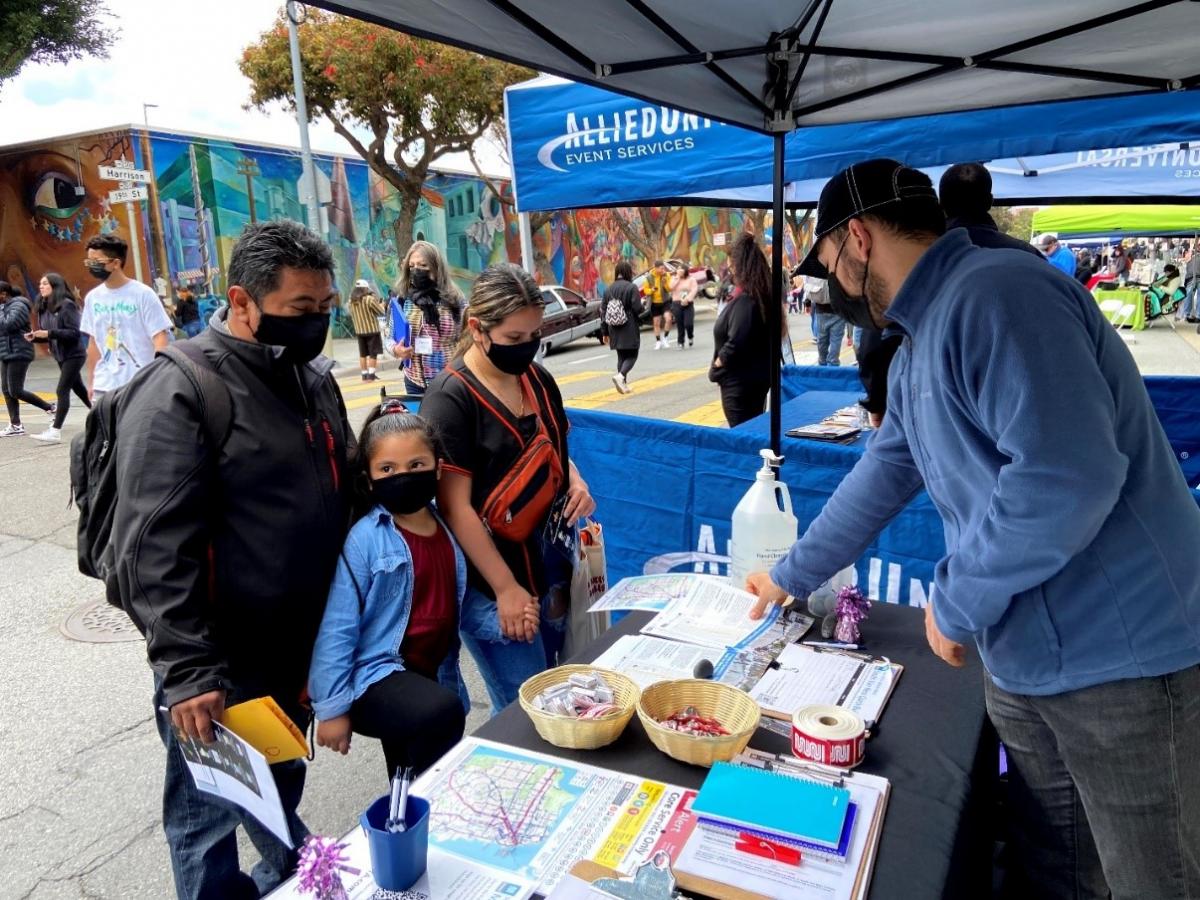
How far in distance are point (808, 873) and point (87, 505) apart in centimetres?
169

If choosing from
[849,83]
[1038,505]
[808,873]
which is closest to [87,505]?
[808,873]

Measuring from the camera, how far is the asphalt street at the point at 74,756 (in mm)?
2561

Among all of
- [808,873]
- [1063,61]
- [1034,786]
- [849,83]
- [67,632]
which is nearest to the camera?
[808,873]

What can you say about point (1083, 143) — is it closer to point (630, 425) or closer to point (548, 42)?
point (630, 425)

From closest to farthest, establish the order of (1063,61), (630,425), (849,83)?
(1063,61) → (849,83) → (630,425)

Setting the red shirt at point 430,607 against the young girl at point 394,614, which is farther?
the red shirt at point 430,607

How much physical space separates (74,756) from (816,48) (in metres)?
3.90

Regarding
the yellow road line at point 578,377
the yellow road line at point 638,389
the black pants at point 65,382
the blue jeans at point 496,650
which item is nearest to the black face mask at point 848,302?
the blue jeans at point 496,650

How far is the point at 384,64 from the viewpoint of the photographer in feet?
57.7

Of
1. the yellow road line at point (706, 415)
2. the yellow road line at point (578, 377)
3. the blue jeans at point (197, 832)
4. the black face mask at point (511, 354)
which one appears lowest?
the yellow road line at point (706, 415)

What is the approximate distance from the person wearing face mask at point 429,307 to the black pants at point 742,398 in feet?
6.42

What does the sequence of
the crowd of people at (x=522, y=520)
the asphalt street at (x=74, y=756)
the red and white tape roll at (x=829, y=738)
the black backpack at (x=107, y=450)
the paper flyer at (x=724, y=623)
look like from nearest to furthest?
the crowd of people at (x=522, y=520) → the red and white tape roll at (x=829, y=738) → the black backpack at (x=107, y=450) → the paper flyer at (x=724, y=623) → the asphalt street at (x=74, y=756)

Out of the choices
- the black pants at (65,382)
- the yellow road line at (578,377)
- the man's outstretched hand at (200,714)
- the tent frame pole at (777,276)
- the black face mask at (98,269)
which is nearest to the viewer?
the man's outstretched hand at (200,714)

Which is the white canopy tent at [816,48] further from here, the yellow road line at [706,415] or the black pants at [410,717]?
the yellow road line at [706,415]
